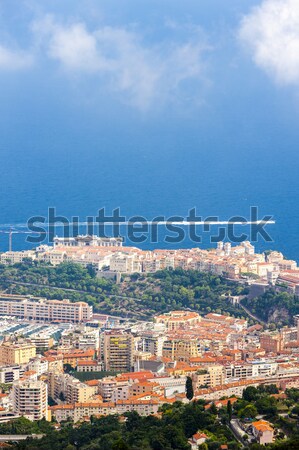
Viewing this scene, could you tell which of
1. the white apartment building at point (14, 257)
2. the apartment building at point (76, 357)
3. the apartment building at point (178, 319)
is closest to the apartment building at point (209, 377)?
the apartment building at point (76, 357)

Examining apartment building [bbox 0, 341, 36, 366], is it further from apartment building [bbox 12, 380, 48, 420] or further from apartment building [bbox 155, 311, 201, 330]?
apartment building [bbox 155, 311, 201, 330]

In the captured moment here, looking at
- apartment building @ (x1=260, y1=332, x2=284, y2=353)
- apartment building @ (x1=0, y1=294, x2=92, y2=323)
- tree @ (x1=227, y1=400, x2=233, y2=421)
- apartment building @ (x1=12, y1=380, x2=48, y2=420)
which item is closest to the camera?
tree @ (x1=227, y1=400, x2=233, y2=421)

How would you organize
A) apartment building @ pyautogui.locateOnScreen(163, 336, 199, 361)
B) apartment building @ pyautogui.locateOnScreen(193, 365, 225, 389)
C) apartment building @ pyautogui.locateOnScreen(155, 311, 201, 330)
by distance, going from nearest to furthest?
apartment building @ pyautogui.locateOnScreen(193, 365, 225, 389), apartment building @ pyautogui.locateOnScreen(163, 336, 199, 361), apartment building @ pyautogui.locateOnScreen(155, 311, 201, 330)

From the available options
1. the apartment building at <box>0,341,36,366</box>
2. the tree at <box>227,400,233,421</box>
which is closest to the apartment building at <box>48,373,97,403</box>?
the apartment building at <box>0,341,36,366</box>

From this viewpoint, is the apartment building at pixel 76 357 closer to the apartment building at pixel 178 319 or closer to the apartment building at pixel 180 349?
the apartment building at pixel 180 349

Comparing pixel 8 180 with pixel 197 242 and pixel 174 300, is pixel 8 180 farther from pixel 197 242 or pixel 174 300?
pixel 174 300

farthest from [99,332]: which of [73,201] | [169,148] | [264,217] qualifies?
[169,148]

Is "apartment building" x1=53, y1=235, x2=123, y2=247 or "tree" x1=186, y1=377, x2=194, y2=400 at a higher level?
"apartment building" x1=53, y1=235, x2=123, y2=247
